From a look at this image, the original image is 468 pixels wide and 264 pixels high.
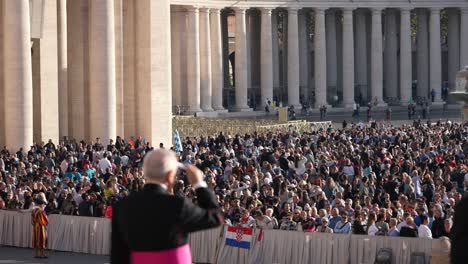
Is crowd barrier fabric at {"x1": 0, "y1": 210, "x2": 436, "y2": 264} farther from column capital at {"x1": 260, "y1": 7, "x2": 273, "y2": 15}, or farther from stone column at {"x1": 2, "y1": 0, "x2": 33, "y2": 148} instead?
column capital at {"x1": 260, "y1": 7, "x2": 273, "y2": 15}

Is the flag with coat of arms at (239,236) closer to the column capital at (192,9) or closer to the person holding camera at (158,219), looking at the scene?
the person holding camera at (158,219)

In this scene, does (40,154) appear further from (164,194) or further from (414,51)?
(414,51)

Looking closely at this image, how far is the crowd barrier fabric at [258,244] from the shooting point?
1249 inches

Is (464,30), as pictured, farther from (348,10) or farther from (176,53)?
(176,53)

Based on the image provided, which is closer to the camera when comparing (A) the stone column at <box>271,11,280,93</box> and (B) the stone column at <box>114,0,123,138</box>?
(B) the stone column at <box>114,0,123,138</box>

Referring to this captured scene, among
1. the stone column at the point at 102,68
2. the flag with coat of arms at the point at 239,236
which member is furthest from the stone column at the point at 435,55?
the flag with coat of arms at the point at 239,236

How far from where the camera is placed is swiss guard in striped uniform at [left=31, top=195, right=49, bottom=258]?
36250 millimetres

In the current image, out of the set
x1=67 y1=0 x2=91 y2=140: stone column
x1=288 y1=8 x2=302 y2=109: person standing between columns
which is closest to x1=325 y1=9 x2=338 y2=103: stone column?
x1=288 y1=8 x2=302 y2=109: person standing between columns

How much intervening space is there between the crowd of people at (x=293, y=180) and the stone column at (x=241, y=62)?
159 feet

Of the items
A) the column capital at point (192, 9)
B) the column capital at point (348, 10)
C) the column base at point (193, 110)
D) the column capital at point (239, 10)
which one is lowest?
the column base at point (193, 110)

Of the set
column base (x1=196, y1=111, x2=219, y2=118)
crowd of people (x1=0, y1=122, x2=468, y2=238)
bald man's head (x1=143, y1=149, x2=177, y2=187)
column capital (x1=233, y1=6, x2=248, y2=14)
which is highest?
column capital (x1=233, y1=6, x2=248, y2=14)

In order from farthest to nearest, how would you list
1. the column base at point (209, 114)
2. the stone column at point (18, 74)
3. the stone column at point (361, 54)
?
the stone column at point (361, 54) < the column base at point (209, 114) < the stone column at point (18, 74)

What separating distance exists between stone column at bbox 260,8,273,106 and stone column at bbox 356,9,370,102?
1510 centimetres

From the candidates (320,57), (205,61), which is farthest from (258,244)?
(320,57)
